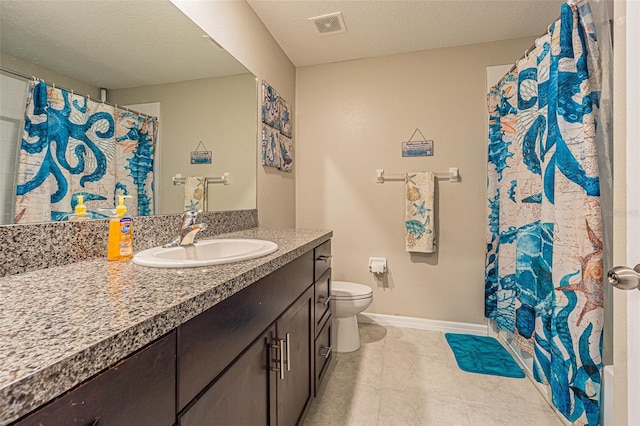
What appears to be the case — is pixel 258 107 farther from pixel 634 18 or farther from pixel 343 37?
pixel 634 18

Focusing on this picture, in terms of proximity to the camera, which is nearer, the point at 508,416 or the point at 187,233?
the point at 187,233

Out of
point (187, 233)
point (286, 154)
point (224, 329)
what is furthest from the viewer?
point (286, 154)

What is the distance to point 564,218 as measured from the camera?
125cm

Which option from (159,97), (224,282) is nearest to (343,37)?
(159,97)

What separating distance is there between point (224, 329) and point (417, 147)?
2.17 metres

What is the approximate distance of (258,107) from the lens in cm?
197

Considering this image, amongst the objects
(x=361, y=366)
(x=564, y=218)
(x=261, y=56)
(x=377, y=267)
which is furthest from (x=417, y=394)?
(x=261, y=56)

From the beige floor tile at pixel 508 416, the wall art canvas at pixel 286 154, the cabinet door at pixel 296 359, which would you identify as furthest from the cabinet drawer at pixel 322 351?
the wall art canvas at pixel 286 154

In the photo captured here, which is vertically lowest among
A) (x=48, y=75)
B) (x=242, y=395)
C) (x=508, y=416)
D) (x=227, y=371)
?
(x=508, y=416)

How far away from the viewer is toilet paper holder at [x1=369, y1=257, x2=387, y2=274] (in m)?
2.45

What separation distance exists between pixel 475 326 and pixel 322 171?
1783 mm

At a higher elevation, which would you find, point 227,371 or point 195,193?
point 195,193

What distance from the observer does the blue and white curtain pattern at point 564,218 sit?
3.82ft

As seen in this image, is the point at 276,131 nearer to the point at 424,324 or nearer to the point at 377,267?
the point at 377,267
